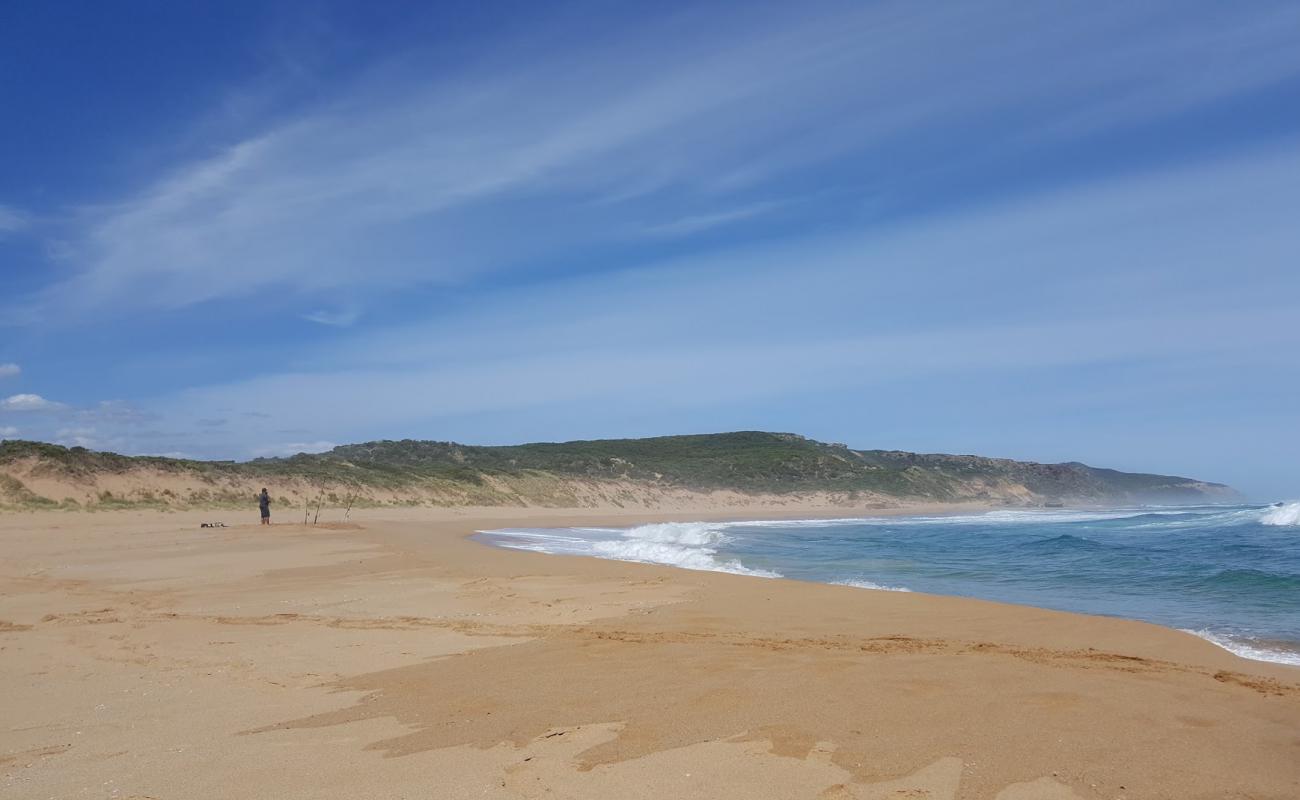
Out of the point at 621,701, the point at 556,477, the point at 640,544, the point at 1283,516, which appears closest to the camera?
the point at 621,701

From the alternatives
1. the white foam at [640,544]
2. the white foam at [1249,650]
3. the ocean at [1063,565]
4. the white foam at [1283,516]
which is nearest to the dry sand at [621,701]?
the white foam at [1249,650]

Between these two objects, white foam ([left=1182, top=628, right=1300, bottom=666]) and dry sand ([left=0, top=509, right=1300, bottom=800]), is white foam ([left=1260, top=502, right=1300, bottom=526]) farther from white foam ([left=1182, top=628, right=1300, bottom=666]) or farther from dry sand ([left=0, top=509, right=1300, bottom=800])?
dry sand ([left=0, top=509, right=1300, bottom=800])

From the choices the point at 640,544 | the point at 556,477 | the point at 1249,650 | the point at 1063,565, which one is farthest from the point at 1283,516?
the point at 556,477

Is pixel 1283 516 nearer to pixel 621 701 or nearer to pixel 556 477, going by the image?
pixel 621 701

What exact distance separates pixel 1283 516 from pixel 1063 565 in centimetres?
2352

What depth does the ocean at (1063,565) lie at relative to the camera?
1120 cm

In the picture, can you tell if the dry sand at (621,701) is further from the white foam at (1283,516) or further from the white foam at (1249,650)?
the white foam at (1283,516)

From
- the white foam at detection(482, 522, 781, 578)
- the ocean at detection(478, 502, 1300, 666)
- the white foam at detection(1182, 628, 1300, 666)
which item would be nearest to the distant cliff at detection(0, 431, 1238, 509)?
the white foam at detection(482, 522, 781, 578)

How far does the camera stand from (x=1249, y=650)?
27.9 feet

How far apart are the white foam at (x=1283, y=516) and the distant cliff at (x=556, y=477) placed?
3289 cm

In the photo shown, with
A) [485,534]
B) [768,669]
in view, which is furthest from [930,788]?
[485,534]

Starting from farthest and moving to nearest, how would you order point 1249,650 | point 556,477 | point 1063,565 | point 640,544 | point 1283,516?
point 556,477
point 1283,516
point 640,544
point 1063,565
point 1249,650

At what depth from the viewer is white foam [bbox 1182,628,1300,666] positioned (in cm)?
805

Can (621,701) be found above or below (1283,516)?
below
